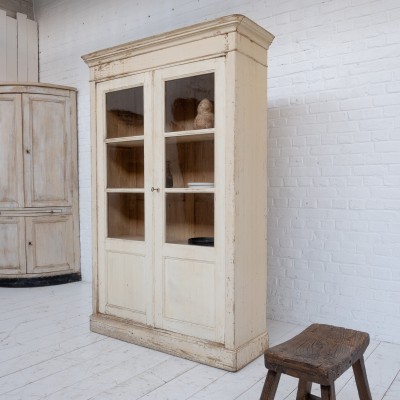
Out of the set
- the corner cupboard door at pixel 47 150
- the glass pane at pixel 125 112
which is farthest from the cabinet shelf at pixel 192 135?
the corner cupboard door at pixel 47 150

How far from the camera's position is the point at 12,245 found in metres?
4.62

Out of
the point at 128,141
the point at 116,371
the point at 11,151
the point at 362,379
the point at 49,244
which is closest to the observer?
the point at 362,379

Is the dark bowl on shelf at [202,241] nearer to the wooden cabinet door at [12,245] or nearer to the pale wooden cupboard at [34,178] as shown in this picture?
the pale wooden cupboard at [34,178]

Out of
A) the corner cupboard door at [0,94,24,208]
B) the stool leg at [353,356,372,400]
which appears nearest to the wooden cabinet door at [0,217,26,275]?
the corner cupboard door at [0,94,24,208]

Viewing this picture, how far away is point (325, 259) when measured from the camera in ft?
10.6

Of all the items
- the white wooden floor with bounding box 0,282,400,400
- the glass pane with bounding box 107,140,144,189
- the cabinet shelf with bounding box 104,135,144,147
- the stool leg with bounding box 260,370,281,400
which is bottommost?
the white wooden floor with bounding box 0,282,400,400

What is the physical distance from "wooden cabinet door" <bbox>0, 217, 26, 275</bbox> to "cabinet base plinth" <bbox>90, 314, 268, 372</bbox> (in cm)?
181

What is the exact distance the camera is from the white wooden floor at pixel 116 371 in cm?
227

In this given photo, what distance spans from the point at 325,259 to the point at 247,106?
4.43 feet

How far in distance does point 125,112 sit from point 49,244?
7.47 feet

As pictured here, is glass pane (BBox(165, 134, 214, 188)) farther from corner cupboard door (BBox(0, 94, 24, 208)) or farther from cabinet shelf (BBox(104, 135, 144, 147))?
corner cupboard door (BBox(0, 94, 24, 208))

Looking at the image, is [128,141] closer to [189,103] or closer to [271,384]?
[189,103]

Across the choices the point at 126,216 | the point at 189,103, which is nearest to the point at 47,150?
the point at 126,216

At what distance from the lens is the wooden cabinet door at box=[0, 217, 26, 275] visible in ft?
15.1
